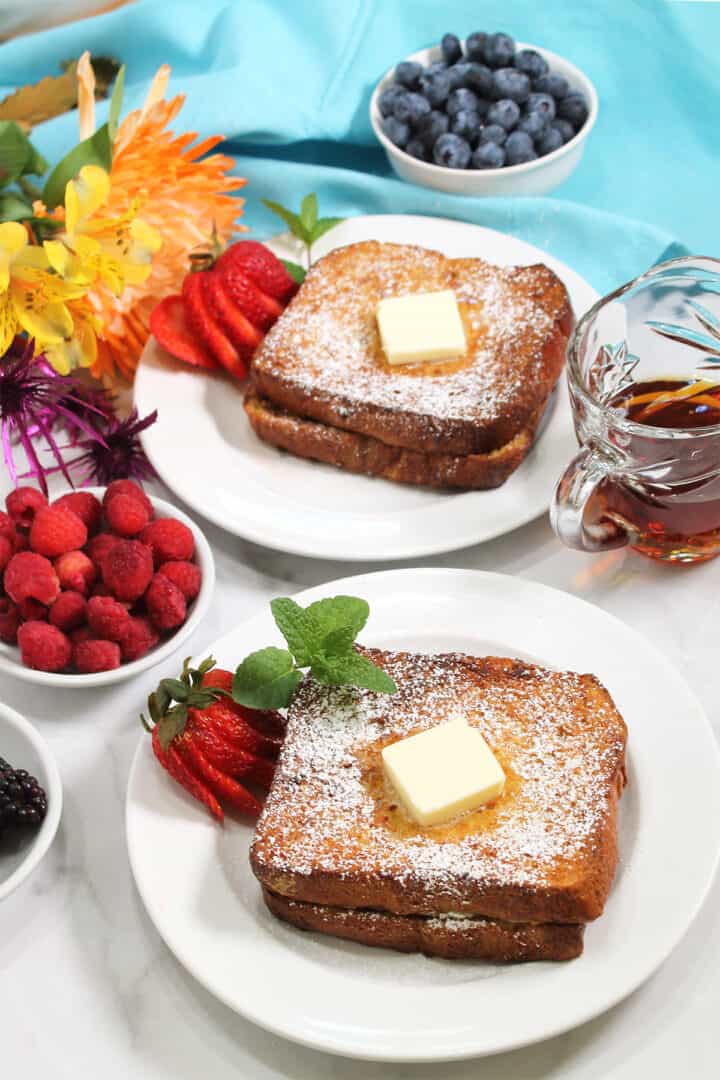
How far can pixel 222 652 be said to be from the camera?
2066 mm

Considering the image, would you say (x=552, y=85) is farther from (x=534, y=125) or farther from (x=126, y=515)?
(x=126, y=515)

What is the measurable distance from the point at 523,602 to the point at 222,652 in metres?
0.53

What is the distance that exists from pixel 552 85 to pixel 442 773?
1.88 m

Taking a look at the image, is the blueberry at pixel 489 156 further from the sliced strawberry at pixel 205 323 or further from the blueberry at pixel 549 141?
the sliced strawberry at pixel 205 323

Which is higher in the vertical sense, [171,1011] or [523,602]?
[523,602]

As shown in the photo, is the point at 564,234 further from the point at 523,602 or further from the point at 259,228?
the point at 523,602

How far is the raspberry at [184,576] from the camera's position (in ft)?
7.06

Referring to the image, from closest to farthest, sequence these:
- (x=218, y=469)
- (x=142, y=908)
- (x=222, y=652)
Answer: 1. (x=142, y=908)
2. (x=222, y=652)
3. (x=218, y=469)

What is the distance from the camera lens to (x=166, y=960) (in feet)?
6.11

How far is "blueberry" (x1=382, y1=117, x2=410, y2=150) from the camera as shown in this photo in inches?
116

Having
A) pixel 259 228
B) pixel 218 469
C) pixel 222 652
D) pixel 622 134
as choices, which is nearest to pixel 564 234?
pixel 622 134

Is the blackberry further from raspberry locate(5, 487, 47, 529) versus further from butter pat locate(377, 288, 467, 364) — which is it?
butter pat locate(377, 288, 467, 364)

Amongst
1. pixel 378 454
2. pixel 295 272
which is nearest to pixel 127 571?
pixel 378 454

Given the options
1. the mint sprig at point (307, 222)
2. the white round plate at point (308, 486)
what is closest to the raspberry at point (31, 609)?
the white round plate at point (308, 486)
